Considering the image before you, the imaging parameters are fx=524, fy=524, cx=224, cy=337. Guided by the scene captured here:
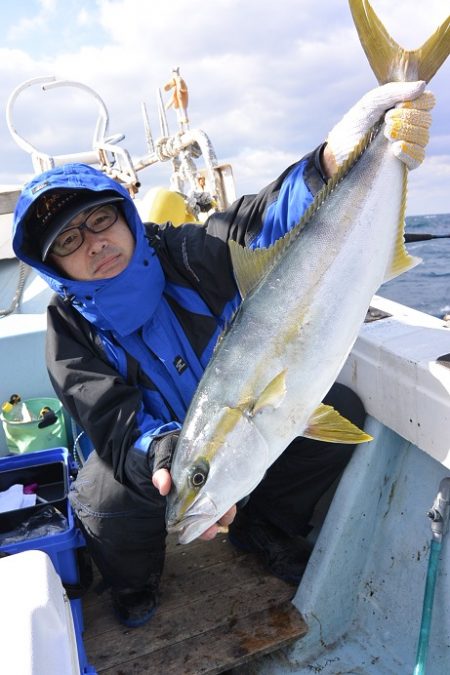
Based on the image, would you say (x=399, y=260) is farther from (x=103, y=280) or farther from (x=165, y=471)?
(x=103, y=280)

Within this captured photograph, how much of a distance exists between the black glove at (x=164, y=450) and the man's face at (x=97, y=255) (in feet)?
2.67

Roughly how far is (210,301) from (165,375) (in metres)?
0.44

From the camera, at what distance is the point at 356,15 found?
6.21 ft

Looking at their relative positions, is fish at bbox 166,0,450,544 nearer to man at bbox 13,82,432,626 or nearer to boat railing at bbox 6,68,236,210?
man at bbox 13,82,432,626

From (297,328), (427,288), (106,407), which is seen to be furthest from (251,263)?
(427,288)

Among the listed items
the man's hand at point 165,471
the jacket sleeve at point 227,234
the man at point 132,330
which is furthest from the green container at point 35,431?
the man's hand at point 165,471

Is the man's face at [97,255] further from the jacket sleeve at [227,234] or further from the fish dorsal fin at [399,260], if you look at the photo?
the fish dorsal fin at [399,260]

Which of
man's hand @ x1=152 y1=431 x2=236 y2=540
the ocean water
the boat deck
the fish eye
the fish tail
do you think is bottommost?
the ocean water

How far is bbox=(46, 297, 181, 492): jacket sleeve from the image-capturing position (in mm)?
2307

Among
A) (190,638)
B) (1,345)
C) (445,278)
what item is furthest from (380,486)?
(445,278)

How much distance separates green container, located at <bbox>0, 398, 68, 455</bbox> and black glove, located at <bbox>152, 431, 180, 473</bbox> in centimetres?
170

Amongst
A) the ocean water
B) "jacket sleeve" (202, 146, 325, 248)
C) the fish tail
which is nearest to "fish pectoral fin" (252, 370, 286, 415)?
"jacket sleeve" (202, 146, 325, 248)

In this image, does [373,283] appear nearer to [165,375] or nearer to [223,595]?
[165,375]

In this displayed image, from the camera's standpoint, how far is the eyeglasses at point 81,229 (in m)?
2.50
